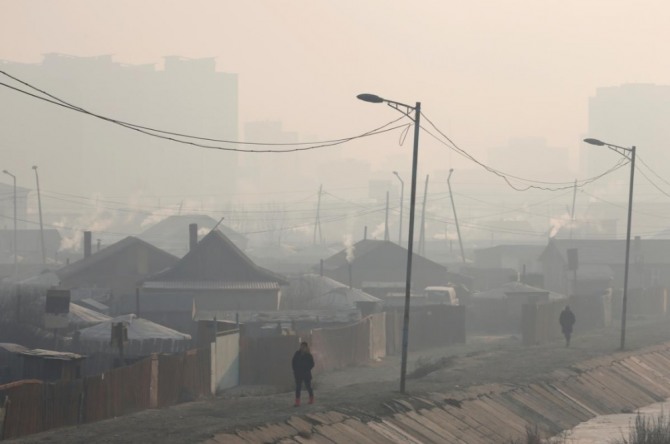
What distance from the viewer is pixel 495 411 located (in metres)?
34.8

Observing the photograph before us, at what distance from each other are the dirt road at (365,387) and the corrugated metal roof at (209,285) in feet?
57.8

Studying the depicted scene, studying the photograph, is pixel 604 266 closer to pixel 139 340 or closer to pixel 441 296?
pixel 441 296

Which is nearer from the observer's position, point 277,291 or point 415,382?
point 415,382

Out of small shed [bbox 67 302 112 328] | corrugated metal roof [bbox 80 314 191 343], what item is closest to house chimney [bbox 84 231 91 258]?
small shed [bbox 67 302 112 328]

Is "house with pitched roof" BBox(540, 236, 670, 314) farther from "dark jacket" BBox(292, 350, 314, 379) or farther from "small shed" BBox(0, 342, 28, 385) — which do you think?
"dark jacket" BBox(292, 350, 314, 379)

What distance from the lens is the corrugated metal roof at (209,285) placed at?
7794 cm

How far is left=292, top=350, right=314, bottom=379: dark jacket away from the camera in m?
29.1

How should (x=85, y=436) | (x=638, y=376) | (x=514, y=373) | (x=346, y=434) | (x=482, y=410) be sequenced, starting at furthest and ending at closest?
(x=638, y=376), (x=514, y=373), (x=482, y=410), (x=346, y=434), (x=85, y=436)

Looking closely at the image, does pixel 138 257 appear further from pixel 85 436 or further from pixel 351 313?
pixel 85 436

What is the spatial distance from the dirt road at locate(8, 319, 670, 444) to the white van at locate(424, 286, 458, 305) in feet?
42.4

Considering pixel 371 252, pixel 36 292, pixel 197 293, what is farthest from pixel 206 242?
pixel 371 252

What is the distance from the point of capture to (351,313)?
62.7 meters

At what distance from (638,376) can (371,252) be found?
62.1 m

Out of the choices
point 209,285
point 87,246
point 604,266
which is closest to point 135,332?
point 209,285
